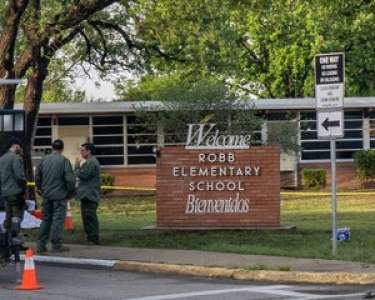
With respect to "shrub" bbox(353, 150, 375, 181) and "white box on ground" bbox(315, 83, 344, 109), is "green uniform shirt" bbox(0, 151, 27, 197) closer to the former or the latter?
"white box on ground" bbox(315, 83, 344, 109)

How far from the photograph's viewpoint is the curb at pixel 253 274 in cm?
1207

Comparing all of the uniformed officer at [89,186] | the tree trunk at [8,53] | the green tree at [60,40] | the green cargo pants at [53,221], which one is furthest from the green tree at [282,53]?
the green cargo pants at [53,221]

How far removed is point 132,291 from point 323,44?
99.1ft

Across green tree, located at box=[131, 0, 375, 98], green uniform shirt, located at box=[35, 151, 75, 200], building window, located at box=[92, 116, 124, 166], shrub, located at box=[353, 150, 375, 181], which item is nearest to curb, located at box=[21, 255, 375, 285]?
green uniform shirt, located at box=[35, 151, 75, 200]

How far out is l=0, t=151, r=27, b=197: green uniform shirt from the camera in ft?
48.6

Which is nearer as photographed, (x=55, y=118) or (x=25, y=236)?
(x=25, y=236)

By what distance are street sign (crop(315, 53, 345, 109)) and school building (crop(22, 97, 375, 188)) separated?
Answer: 19378mm

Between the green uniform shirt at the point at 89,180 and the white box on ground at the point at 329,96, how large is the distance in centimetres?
438

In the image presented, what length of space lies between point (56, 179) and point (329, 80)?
15.9 feet

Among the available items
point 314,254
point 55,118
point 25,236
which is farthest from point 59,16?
point 55,118

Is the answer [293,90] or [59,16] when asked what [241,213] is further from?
[293,90]

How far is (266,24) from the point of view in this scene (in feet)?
138

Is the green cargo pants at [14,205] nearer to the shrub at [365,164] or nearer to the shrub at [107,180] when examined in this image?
the shrub at [107,180]

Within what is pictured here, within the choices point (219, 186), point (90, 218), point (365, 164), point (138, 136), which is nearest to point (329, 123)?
point (219, 186)
